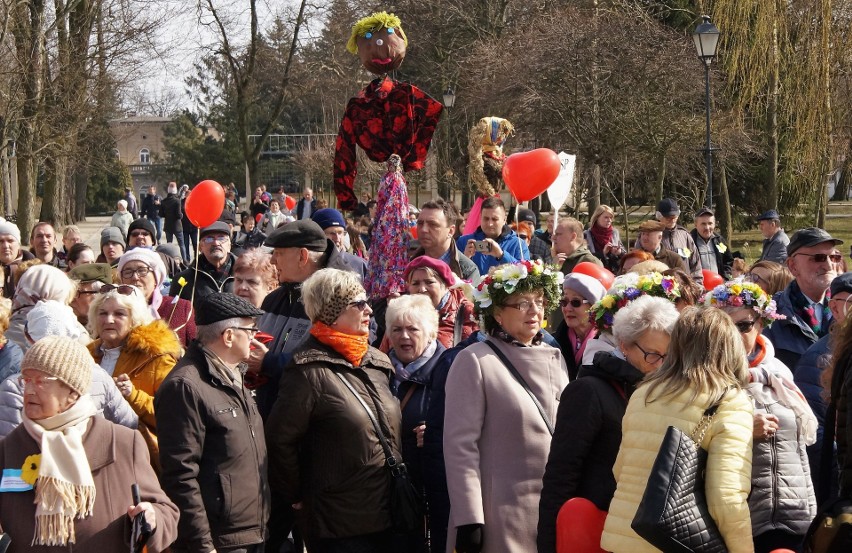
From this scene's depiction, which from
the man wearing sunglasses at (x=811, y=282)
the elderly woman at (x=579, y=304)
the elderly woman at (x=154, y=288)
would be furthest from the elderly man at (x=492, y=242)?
the elderly woman at (x=154, y=288)

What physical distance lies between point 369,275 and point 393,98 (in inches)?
49.8

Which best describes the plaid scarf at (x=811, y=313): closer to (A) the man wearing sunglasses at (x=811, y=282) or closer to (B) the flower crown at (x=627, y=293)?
(A) the man wearing sunglasses at (x=811, y=282)

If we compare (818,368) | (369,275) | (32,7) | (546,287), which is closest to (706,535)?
(546,287)

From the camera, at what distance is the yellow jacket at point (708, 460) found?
13.2 feet

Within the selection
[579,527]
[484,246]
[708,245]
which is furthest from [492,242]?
[708,245]

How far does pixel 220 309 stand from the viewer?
5.29m

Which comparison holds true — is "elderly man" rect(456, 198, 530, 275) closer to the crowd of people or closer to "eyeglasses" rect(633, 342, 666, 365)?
the crowd of people

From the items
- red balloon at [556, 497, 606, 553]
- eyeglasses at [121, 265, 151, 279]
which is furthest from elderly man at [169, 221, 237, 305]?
red balloon at [556, 497, 606, 553]

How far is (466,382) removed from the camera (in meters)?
5.20

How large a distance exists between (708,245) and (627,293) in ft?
26.5

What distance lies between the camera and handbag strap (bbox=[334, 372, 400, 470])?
5.41m

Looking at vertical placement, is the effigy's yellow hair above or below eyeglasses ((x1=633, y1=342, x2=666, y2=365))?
above

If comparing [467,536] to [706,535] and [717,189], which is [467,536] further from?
[717,189]

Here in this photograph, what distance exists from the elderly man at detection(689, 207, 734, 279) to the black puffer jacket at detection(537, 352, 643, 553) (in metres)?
8.67
